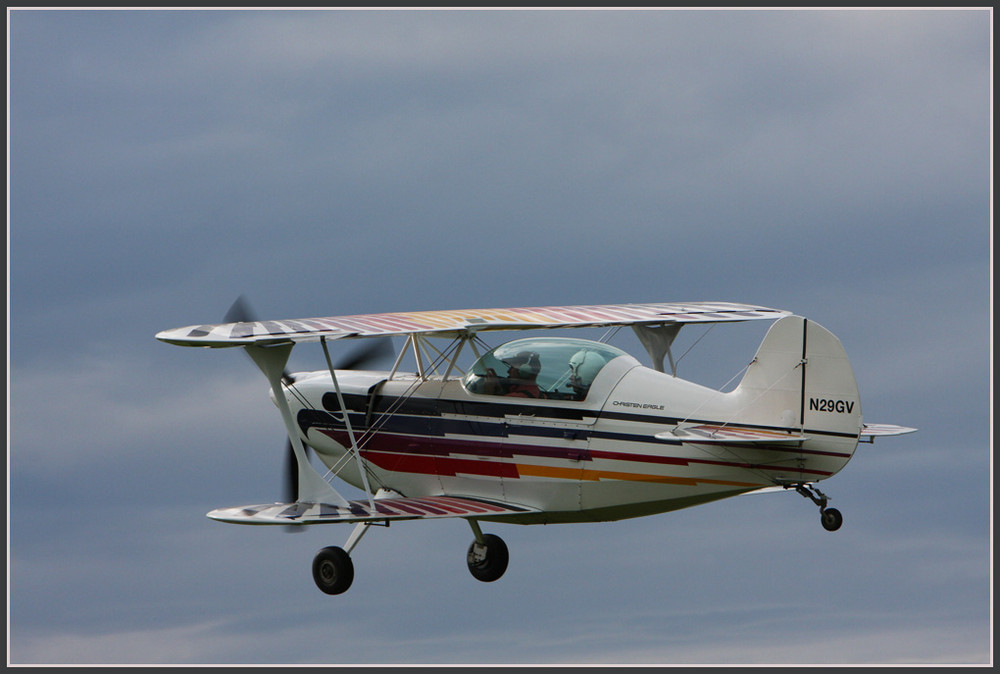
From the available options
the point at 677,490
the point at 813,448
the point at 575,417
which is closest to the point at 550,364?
the point at 575,417

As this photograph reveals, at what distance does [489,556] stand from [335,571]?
2.21 metres

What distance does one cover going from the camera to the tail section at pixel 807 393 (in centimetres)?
1491

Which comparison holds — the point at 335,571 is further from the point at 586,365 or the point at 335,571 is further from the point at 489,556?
the point at 586,365

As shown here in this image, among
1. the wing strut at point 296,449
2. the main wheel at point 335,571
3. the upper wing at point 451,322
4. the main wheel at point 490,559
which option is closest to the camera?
the upper wing at point 451,322

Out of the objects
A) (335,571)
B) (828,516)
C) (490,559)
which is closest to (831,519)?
(828,516)

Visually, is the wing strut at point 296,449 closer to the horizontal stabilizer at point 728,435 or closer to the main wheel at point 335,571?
the main wheel at point 335,571

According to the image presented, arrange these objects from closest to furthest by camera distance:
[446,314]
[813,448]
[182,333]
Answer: [813,448] < [182,333] < [446,314]

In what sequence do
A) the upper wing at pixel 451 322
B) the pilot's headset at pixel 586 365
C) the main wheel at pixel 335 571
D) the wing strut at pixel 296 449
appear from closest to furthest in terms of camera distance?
the upper wing at pixel 451 322, the wing strut at pixel 296 449, the pilot's headset at pixel 586 365, the main wheel at pixel 335 571

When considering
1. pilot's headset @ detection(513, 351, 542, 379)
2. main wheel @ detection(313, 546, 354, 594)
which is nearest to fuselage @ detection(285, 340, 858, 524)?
pilot's headset @ detection(513, 351, 542, 379)

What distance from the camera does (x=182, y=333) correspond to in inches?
634

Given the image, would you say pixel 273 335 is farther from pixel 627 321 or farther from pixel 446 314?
pixel 627 321

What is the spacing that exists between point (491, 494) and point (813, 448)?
12.1 feet

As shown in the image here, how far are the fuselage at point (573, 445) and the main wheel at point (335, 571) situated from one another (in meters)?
1.30

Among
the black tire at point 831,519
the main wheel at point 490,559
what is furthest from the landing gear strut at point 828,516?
the main wheel at point 490,559
